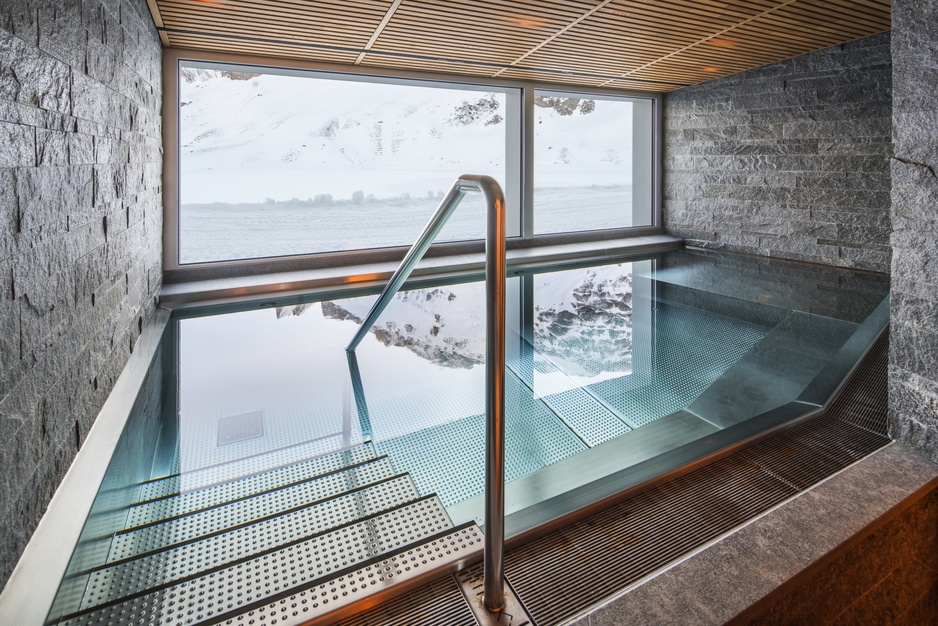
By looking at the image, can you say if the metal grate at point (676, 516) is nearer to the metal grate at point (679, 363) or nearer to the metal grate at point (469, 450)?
the metal grate at point (469, 450)

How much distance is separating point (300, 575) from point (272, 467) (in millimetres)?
802

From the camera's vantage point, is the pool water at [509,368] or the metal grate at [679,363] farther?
the metal grate at [679,363]

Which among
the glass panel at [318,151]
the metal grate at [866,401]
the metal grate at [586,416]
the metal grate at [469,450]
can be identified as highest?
the glass panel at [318,151]

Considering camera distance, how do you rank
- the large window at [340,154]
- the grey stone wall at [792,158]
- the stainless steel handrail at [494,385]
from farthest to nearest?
1. the large window at [340,154]
2. the grey stone wall at [792,158]
3. the stainless steel handrail at [494,385]

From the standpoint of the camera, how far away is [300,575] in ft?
4.59

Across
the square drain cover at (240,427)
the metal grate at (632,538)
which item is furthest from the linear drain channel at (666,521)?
the square drain cover at (240,427)

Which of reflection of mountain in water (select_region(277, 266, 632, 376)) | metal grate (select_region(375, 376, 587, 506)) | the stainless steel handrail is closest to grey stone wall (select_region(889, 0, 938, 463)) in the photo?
metal grate (select_region(375, 376, 587, 506))

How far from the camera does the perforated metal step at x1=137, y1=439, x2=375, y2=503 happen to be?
1.98 meters

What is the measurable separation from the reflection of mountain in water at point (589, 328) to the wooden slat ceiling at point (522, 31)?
92.7 inches

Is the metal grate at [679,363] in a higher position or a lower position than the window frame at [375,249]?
lower

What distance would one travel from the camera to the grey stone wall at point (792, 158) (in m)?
5.68

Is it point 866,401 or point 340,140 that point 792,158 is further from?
point 340,140

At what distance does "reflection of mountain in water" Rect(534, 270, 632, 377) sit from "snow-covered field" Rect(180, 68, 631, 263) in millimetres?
7854

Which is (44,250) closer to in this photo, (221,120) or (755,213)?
(755,213)
